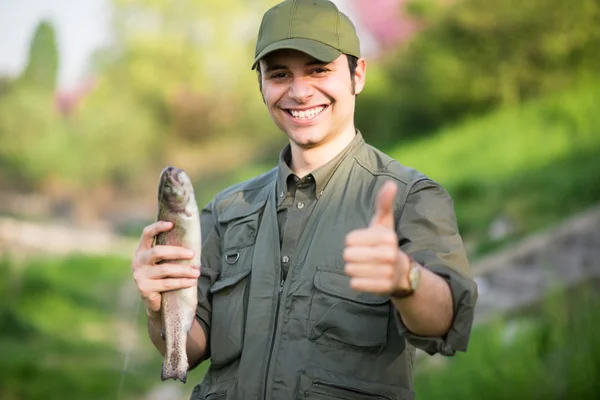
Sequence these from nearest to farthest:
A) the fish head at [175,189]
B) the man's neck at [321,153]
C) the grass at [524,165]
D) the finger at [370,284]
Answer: the finger at [370,284] → the fish head at [175,189] → the man's neck at [321,153] → the grass at [524,165]

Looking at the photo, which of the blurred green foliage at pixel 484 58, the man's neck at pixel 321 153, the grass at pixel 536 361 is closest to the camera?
the man's neck at pixel 321 153

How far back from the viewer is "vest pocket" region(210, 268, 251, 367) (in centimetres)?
241

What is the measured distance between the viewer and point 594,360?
14.3 feet

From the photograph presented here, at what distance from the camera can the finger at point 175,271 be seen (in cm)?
222

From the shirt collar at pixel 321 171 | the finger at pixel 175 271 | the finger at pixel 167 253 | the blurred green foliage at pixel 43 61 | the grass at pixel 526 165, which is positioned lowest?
the finger at pixel 175 271

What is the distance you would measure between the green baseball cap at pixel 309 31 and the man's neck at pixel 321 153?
0.26m

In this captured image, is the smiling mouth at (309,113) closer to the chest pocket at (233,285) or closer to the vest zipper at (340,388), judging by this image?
the chest pocket at (233,285)

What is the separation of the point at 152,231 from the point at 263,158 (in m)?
13.5

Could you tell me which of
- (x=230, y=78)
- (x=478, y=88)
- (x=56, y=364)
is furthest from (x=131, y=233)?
(x=478, y=88)

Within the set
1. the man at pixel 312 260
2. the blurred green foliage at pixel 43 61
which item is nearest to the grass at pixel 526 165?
the man at pixel 312 260

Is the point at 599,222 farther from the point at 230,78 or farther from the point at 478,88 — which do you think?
the point at 230,78

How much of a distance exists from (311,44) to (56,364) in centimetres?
686

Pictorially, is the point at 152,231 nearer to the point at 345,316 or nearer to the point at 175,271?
the point at 175,271

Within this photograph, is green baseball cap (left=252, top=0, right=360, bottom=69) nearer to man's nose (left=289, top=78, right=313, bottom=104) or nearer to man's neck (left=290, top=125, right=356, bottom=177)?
man's nose (left=289, top=78, right=313, bottom=104)
